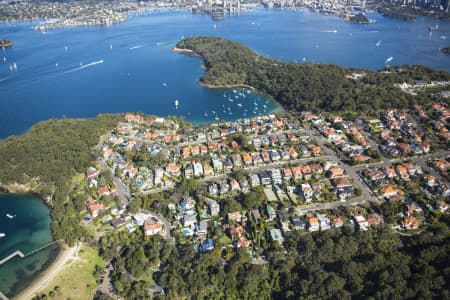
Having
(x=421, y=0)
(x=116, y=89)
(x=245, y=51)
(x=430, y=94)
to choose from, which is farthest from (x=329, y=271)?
(x=421, y=0)

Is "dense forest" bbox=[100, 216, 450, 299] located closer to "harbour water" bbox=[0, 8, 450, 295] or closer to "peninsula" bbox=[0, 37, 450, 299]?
"peninsula" bbox=[0, 37, 450, 299]

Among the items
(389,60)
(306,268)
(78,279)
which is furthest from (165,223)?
(389,60)

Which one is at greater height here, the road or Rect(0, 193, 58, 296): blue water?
the road

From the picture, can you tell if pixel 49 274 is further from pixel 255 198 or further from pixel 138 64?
pixel 138 64

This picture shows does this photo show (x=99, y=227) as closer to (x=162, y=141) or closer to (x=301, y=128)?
(x=162, y=141)

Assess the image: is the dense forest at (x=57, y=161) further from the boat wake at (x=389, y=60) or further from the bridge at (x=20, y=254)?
the boat wake at (x=389, y=60)

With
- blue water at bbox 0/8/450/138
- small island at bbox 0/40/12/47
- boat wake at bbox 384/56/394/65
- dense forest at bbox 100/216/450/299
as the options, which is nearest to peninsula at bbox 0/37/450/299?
dense forest at bbox 100/216/450/299
